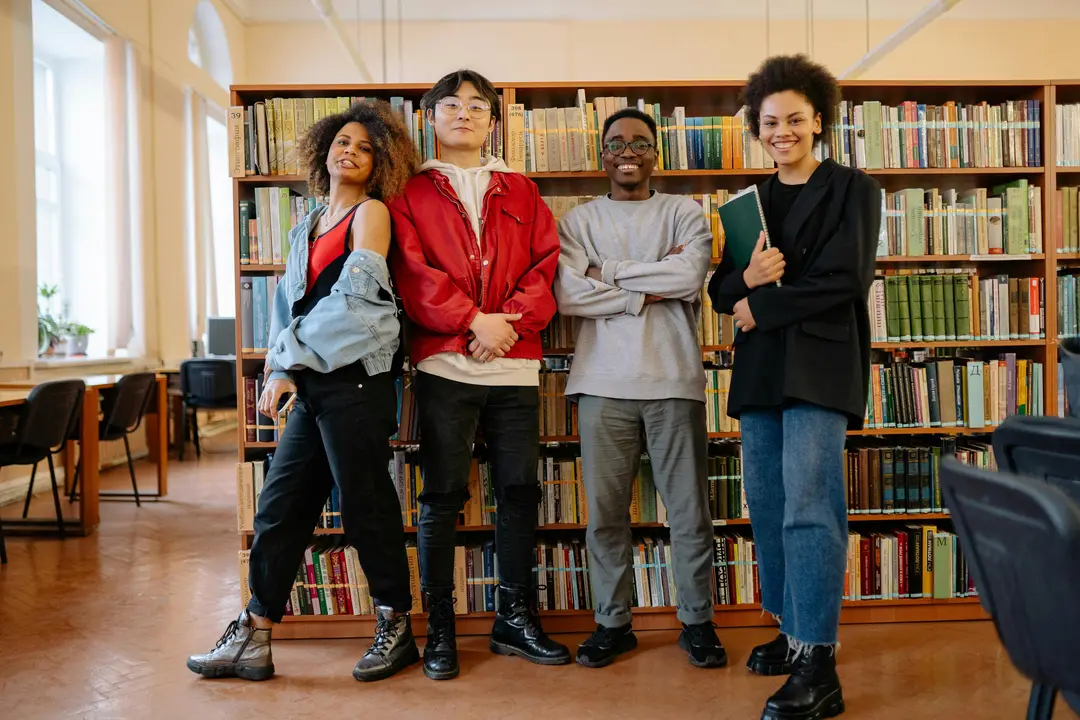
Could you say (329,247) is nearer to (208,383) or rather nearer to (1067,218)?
(1067,218)

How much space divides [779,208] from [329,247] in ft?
4.29

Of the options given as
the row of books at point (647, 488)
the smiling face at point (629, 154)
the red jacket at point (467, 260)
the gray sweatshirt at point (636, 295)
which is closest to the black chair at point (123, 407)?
the row of books at point (647, 488)

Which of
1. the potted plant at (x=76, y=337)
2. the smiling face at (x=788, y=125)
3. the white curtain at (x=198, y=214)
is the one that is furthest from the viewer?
the white curtain at (x=198, y=214)

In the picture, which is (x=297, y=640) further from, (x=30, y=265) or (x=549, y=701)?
(x=30, y=265)

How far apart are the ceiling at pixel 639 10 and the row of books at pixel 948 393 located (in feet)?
24.5

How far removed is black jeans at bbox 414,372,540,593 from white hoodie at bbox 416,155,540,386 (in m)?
0.02

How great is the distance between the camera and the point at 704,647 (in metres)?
2.44

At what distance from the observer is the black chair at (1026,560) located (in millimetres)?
967

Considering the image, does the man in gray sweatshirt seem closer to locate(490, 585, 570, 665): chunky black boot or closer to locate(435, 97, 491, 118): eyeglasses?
locate(490, 585, 570, 665): chunky black boot

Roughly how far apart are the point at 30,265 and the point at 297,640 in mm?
4362

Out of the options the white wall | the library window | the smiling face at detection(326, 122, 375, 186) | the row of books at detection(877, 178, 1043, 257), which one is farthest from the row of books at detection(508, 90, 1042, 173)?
the white wall

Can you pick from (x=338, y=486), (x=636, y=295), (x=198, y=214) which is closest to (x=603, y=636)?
(x=338, y=486)

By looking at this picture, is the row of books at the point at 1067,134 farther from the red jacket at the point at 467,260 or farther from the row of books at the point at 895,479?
the red jacket at the point at 467,260

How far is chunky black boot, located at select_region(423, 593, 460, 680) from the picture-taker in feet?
7.73
